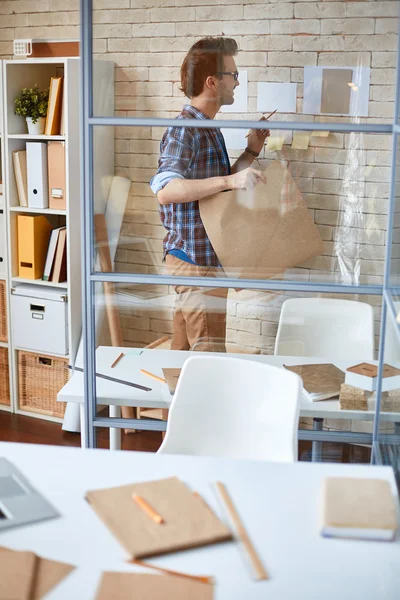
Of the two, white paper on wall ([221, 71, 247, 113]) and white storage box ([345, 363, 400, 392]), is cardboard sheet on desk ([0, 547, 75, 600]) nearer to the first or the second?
white storage box ([345, 363, 400, 392])

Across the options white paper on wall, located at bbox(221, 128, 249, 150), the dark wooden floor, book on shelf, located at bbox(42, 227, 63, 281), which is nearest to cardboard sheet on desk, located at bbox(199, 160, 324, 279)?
white paper on wall, located at bbox(221, 128, 249, 150)

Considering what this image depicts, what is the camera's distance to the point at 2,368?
4469 mm

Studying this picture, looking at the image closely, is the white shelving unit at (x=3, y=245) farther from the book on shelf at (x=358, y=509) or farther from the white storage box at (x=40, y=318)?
the book on shelf at (x=358, y=509)

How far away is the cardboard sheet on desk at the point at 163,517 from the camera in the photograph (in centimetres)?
153

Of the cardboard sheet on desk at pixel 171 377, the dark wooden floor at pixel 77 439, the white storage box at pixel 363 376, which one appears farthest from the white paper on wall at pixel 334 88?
the dark wooden floor at pixel 77 439

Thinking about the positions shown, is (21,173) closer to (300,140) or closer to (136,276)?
(136,276)

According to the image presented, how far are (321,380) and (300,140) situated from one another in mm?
860

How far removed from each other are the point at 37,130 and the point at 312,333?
6.80 ft

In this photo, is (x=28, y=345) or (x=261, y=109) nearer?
(x=261, y=109)

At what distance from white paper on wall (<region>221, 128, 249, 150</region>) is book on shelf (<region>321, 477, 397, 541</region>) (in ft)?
4.25

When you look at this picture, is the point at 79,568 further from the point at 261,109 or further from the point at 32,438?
the point at 32,438

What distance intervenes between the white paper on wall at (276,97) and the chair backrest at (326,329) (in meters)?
0.69

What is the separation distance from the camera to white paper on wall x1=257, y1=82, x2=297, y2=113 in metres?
2.60

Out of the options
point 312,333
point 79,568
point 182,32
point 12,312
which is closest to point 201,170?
point 182,32
